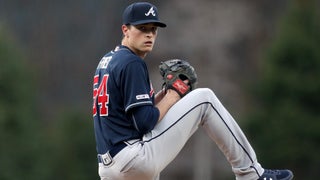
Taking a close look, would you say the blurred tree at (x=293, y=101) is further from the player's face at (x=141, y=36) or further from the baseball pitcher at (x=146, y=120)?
the player's face at (x=141, y=36)

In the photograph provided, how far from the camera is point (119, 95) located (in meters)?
8.76

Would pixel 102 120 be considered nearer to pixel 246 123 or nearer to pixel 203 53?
pixel 246 123

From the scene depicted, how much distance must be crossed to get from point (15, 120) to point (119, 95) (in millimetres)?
23590

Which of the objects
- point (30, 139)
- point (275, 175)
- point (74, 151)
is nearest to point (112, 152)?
point (275, 175)

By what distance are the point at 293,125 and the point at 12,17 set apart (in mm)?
28337

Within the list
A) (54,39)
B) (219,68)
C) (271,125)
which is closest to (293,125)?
(271,125)

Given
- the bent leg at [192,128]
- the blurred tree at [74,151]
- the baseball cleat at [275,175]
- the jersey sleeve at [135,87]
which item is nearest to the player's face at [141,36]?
the jersey sleeve at [135,87]

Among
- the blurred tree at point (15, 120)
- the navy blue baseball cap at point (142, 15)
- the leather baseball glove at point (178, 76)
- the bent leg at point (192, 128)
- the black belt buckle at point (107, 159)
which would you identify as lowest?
the blurred tree at point (15, 120)

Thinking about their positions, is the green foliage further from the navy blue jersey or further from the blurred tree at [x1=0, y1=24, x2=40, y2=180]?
the navy blue jersey

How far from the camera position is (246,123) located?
33875 mm

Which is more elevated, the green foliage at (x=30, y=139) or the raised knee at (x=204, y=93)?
the raised knee at (x=204, y=93)

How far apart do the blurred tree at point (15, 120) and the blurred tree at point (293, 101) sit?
709cm

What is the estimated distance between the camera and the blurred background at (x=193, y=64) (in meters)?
32.5

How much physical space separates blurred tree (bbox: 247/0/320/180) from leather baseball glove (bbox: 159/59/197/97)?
23367 mm
